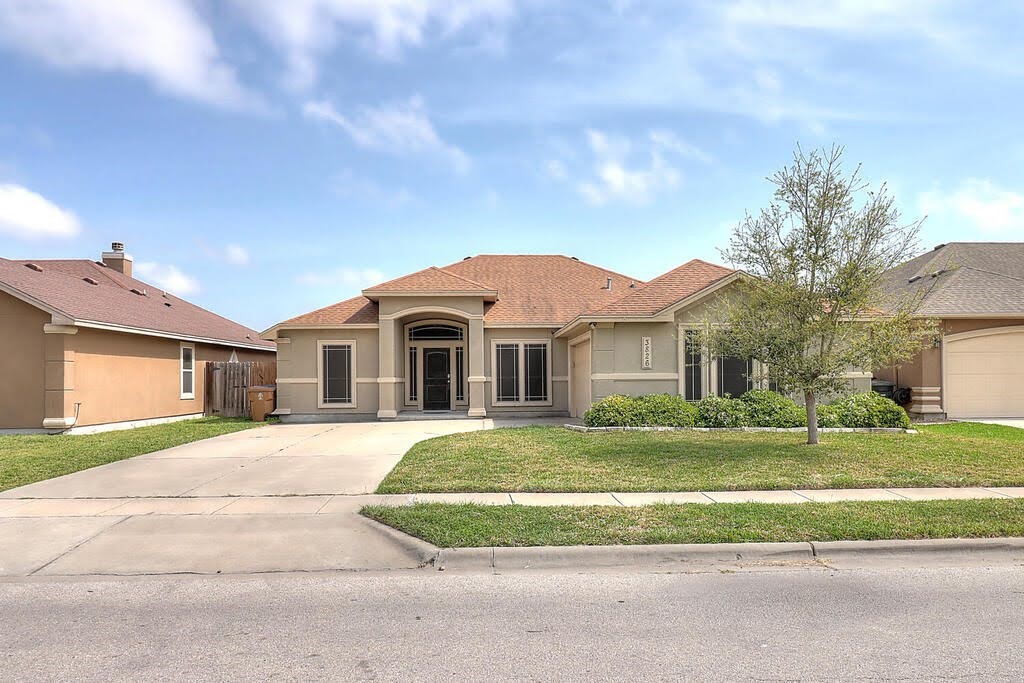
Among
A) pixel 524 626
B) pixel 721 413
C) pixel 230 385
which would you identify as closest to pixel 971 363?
pixel 721 413

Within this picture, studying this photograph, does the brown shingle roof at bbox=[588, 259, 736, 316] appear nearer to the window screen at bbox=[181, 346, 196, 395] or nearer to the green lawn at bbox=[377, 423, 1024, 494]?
the green lawn at bbox=[377, 423, 1024, 494]

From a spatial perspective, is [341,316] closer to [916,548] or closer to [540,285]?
[540,285]

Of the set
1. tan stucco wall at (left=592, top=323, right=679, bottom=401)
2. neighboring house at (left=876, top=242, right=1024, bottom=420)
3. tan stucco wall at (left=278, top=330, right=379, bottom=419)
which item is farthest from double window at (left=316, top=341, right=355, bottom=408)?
neighboring house at (left=876, top=242, right=1024, bottom=420)

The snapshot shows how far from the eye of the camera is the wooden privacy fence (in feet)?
73.5

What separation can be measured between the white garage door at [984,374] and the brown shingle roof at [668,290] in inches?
277

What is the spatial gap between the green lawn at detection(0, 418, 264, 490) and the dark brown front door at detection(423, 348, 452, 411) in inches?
215

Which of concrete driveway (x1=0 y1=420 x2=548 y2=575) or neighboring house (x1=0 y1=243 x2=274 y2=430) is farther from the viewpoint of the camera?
neighboring house (x1=0 y1=243 x2=274 y2=430)

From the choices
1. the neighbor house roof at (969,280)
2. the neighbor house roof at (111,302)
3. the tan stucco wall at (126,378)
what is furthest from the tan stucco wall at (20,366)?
the neighbor house roof at (969,280)

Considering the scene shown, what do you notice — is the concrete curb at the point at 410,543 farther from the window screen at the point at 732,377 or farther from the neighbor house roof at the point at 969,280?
the neighbor house roof at the point at 969,280

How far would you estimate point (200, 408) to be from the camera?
21.9m

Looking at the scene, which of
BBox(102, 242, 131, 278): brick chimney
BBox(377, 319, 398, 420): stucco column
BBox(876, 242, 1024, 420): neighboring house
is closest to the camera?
BBox(876, 242, 1024, 420): neighboring house

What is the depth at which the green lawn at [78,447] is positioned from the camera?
33.9 ft

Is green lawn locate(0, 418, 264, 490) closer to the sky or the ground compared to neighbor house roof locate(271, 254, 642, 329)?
closer to the ground

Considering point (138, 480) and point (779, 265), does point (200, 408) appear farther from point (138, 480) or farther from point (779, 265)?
point (779, 265)
